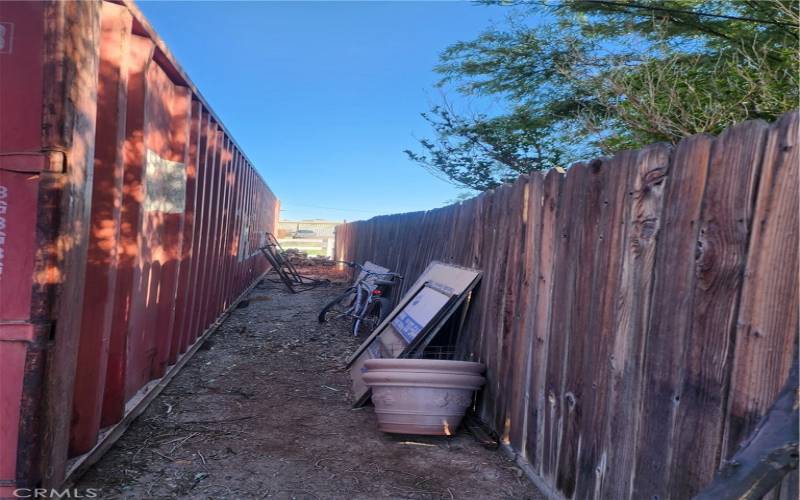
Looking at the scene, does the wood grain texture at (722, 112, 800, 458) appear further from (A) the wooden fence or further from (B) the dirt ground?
(B) the dirt ground

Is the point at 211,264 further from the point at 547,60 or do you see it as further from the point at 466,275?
the point at 547,60

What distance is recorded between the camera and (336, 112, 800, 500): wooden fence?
168 centimetres

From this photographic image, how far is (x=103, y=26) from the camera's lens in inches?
116

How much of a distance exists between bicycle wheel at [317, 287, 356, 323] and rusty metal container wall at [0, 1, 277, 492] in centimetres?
379

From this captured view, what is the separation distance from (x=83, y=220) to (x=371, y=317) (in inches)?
221

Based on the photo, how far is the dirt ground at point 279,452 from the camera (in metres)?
3.03

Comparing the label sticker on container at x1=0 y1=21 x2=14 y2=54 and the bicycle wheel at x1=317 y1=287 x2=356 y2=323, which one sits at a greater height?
the label sticker on container at x1=0 y1=21 x2=14 y2=54

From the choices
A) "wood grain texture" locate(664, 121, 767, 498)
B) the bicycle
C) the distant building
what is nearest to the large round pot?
"wood grain texture" locate(664, 121, 767, 498)

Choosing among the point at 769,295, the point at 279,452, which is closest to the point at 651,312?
the point at 769,295

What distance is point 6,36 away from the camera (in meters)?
2.36

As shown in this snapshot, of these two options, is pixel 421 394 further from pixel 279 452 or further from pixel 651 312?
pixel 651 312

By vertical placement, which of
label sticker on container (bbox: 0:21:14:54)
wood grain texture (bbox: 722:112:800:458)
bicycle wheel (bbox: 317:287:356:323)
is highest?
label sticker on container (bbox: 0:21:14:54)

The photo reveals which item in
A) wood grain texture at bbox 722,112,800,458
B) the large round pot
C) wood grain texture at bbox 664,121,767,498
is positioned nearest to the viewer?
wood grain texture at bbox 722,112,800,458

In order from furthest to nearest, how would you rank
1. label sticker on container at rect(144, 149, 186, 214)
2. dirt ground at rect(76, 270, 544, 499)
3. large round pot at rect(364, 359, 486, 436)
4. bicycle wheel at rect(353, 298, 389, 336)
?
bicycle wheel at rect(353, 298, 389, 336) → label sticker on container at rect(144, 149, 186, 214) → large round pot at rect(364, 359, 486, 436) → dirt ground at rect(76, 270, 544, 499)
